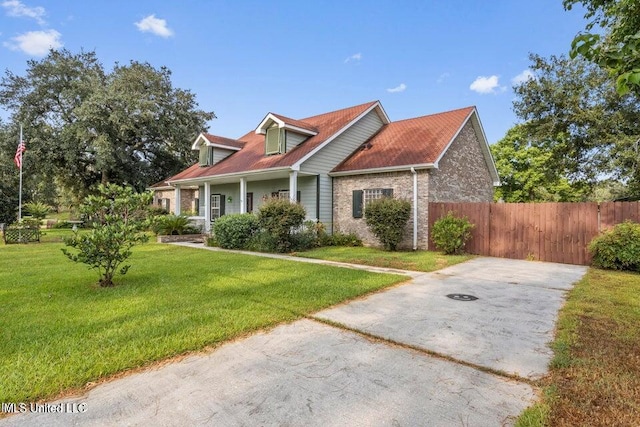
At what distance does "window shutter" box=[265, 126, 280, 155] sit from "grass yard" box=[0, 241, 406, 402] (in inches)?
311

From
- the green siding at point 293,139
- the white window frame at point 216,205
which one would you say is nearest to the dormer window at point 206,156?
the white window frame at point 216,205

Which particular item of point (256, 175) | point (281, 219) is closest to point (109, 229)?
point (281, 219)

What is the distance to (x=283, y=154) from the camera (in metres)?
15.0

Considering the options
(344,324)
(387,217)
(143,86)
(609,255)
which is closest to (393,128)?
(387,217)

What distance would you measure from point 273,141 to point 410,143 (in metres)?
6.29

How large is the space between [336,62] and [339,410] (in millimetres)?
16806

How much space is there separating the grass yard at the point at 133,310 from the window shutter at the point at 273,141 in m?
7.90

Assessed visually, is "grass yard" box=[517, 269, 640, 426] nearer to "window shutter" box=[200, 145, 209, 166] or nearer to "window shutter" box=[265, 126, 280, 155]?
"window shutter" box=[265, 126, 280, 155]

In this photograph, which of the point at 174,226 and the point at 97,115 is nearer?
the point at 174,226

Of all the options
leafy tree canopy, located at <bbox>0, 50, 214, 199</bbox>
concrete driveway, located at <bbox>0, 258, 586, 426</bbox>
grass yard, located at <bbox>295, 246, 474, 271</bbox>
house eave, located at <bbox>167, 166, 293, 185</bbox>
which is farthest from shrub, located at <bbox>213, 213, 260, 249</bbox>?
leafy tree canopy, located at <bbox>0, 50, 214, 199</bbox>

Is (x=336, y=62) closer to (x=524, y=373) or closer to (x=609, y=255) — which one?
(x=609, y=255)

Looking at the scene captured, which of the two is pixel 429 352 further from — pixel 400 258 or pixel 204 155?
pixel 204 155

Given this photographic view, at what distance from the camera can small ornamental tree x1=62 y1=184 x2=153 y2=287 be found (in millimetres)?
5641

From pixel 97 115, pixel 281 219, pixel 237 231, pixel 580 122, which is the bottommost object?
pixel 237 231
